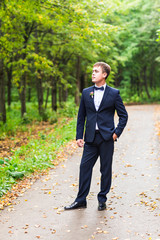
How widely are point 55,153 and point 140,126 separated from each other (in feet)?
24.3

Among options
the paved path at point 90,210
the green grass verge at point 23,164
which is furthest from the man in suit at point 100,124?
the green grass verge at point 23,164

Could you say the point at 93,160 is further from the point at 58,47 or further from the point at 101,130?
the point at 58,47

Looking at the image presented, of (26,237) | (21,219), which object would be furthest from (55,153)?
(26,237)

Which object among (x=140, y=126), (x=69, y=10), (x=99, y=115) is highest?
(x=69, y=10)

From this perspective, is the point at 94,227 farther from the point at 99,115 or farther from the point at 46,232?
the point at 99,115

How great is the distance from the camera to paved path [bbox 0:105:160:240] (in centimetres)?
430

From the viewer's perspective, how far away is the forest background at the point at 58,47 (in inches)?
456

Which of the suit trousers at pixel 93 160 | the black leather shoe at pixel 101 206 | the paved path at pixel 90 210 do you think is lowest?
the paved path at pixel 90 210

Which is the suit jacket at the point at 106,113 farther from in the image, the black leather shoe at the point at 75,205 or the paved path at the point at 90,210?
the paved path at the point at 90,210

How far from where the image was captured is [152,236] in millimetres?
4109

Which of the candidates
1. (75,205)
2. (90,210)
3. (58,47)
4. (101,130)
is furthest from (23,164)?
(58,47)

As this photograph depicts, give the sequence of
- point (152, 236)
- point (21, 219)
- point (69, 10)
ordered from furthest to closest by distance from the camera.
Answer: point (69, 10)
point (21, 219)
point (152, 236)

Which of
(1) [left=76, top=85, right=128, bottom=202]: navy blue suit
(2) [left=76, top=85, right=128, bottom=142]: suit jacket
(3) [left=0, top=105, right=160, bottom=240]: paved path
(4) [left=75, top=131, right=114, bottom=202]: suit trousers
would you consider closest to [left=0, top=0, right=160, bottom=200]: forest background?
(3) [left=0, top=105, right=160, bottom=240]: paved path

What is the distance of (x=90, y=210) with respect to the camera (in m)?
5.14
